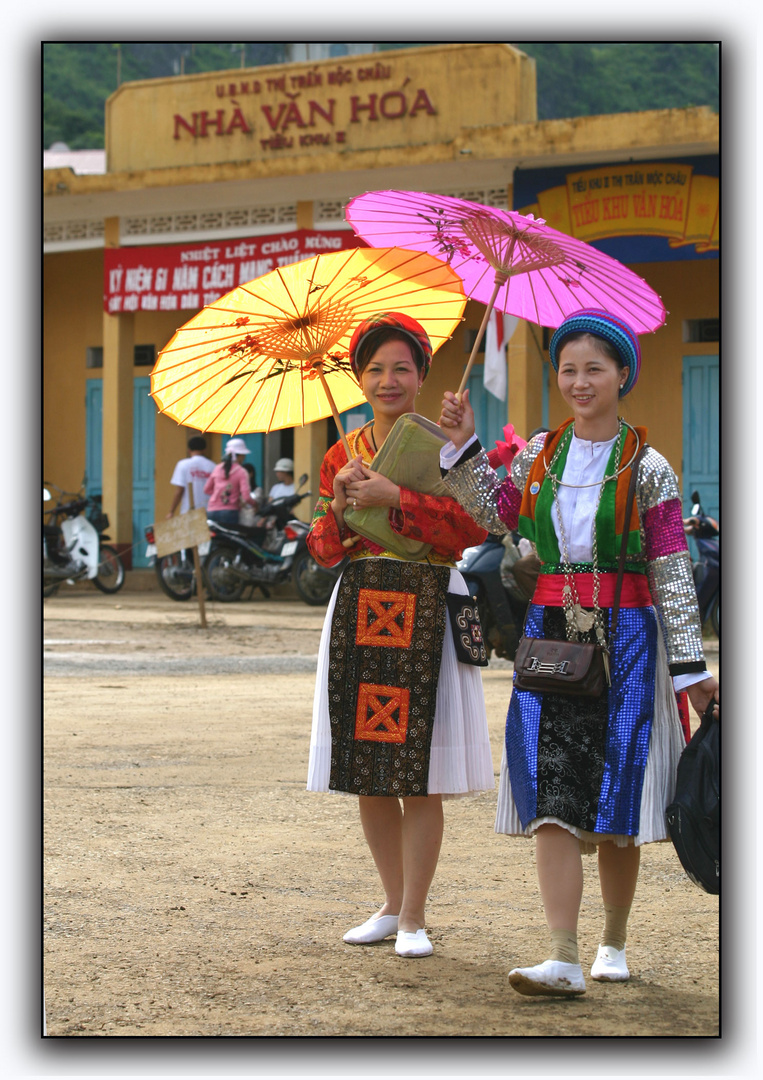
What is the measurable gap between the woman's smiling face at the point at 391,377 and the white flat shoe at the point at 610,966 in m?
1.39

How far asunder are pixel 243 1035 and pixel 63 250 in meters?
15.3

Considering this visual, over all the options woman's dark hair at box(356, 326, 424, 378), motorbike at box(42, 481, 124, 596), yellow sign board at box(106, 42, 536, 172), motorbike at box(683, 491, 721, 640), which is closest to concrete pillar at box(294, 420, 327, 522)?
motorbike at box(42, 481, 124, 596)

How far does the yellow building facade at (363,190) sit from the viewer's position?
13469mm

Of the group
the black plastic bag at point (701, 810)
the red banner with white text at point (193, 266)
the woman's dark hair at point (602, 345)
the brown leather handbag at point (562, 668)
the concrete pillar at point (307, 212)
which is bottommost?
the black plastic bag at point (701, 810)

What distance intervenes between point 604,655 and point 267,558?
10848 millimetres

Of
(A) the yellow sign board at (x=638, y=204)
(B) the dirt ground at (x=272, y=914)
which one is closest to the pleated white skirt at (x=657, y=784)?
(B) the dirt ground at (x=272, y=914)

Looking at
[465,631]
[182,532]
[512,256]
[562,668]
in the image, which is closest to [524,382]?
[182,532]

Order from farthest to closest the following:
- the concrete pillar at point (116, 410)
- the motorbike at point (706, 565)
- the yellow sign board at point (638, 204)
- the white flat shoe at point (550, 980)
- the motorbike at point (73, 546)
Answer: the concrete pillar at point (116, 410)
the motorbike at point (73, 546)
the yellow sign board at point (638, 204)
the motorbike at point (706, 565)
the white flat shoe at point (550, 980)

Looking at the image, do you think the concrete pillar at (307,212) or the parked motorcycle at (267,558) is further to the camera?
the concrete pillar at (307,212)

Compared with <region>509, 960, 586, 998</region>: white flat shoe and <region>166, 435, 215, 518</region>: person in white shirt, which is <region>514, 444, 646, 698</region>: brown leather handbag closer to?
<region>509, 960, 586, 998</region>: white flat shoe

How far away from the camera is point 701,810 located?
275 centimetres

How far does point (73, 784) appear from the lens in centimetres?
527

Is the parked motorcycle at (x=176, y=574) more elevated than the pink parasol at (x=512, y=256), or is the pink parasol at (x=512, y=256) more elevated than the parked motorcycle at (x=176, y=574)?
the pink parasol at (x=512, y=256)

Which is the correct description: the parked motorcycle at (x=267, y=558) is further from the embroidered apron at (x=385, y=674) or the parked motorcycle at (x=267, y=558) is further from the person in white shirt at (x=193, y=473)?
the embroidered apron at (x=385, y=674)
